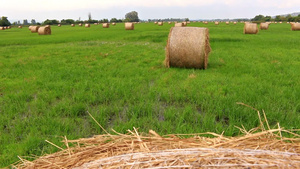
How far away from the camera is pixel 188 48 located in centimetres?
802

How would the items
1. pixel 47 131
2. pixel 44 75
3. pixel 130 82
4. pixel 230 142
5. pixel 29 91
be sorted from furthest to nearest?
pixel 44 75 → pixel 130 82 → pixel 29 91 → pixel 47 131 → pixel 230 142

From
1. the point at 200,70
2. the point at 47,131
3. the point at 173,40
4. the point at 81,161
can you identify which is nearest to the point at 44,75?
the point at 47,131

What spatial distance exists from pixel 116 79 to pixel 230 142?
17.4 feet

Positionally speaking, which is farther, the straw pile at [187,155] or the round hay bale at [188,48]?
the round hay bale at [188,48]

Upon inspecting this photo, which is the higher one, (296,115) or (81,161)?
(81,161)

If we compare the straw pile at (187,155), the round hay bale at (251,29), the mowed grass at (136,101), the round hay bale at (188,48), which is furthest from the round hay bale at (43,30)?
the straw pile at (187,155)

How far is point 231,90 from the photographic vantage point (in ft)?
17.8

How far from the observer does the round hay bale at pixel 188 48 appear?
312 inches

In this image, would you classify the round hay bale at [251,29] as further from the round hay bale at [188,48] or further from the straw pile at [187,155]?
the straw pile at [187,155]

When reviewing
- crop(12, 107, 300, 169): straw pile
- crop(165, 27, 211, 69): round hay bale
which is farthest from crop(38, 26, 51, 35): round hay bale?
crop(12, 107, 300, 169): straw pile

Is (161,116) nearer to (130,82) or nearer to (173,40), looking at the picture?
(130,82)

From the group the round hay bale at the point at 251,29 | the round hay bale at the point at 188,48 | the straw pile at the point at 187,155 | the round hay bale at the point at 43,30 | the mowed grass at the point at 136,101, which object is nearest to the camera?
the straw pile at the point at 187,155

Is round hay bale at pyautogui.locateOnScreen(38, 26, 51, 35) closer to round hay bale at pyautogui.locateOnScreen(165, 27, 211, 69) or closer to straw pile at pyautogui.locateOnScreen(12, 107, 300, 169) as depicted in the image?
round hay bale at pyautogui.locateOnScreen(165, 27, 211, 69)

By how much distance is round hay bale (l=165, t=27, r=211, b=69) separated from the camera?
7922mm
